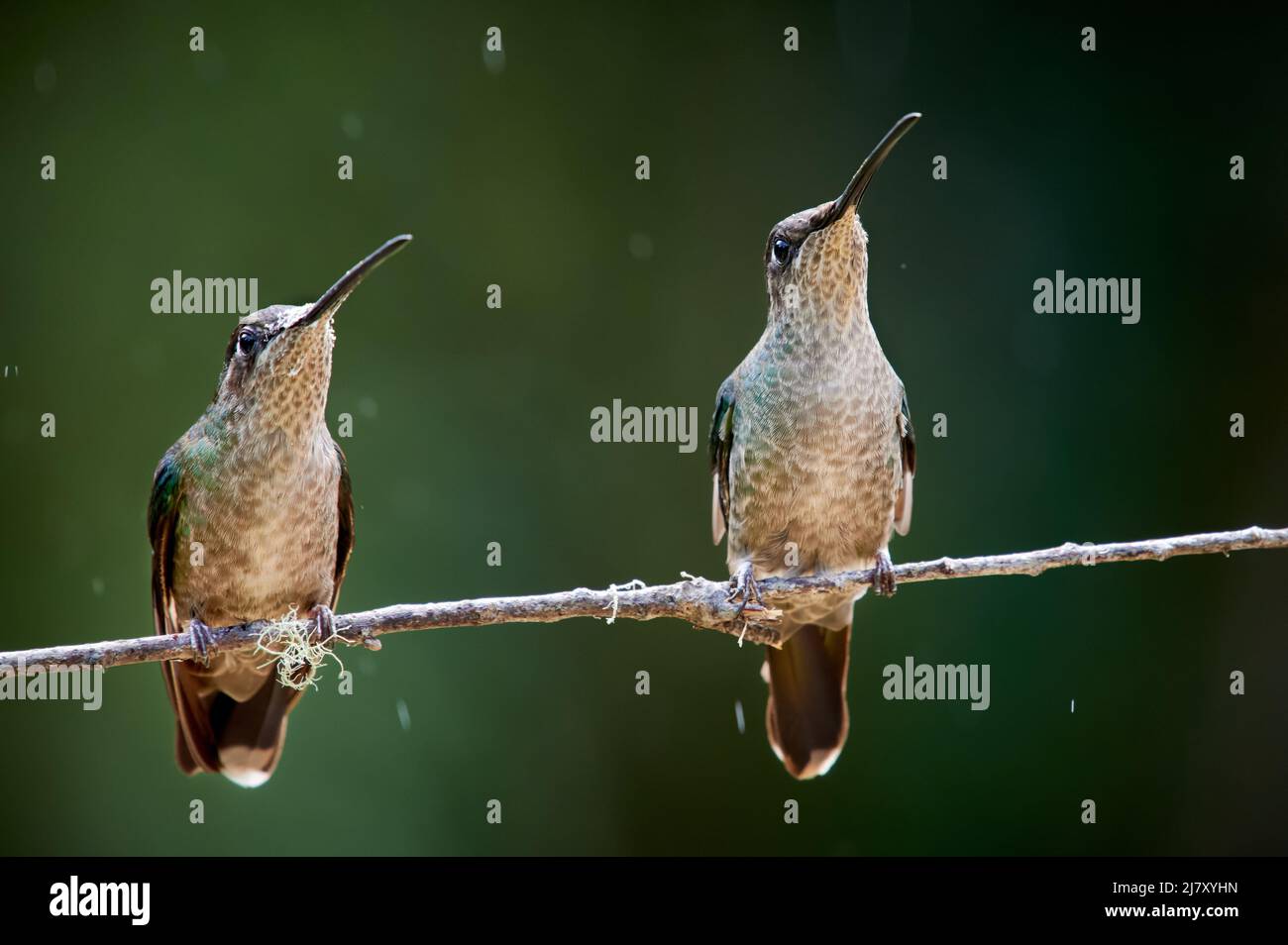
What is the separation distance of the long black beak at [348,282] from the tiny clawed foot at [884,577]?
1355 mm

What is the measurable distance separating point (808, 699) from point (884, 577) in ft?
2.62

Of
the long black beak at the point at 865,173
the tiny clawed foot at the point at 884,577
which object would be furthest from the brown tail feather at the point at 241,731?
the long black beak at the point at 865,173

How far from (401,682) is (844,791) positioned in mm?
1904

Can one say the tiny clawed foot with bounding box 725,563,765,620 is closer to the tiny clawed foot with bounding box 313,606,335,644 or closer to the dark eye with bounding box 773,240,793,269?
the dark eye with bounding box 773,240,793,269

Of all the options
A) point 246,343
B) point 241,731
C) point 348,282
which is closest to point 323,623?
point 241,731

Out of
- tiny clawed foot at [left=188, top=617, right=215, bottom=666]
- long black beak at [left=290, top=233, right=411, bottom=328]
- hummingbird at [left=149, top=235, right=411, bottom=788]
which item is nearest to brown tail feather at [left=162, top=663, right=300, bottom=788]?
hummingbird at [left=149, top=235, right=411, bottom=788]

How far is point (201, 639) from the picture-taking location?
3.11 meters

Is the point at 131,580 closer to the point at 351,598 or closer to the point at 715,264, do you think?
the point at 351,598

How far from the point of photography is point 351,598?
5078 millimetres

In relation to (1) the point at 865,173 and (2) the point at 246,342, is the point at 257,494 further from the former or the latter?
(1) the point at 865,173

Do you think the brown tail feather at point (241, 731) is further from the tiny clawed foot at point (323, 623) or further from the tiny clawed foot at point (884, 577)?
the tiny clawed foot at point (884, 577)

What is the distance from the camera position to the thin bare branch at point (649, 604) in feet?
8.16

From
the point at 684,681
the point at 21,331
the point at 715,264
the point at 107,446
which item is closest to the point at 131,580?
the point at 107,446

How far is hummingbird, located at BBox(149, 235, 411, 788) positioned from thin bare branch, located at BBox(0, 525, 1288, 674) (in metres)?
0.35
